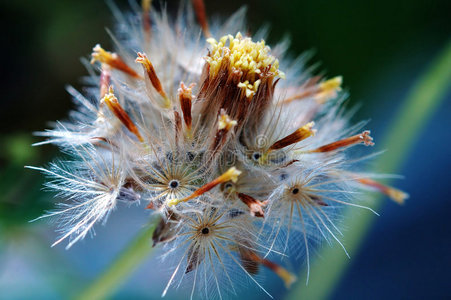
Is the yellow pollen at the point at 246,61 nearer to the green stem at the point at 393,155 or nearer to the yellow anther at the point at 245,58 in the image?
the yellow anther at the point at 245,58

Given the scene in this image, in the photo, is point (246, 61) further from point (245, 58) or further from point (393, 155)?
point (393, 155)

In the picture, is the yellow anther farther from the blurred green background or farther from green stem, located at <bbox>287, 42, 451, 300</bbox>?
green stem, located at <bbox>287, 42, 451, 300</bbox>

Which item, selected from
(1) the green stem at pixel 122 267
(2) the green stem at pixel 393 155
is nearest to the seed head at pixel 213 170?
(1) the green stem at pixel 122 267

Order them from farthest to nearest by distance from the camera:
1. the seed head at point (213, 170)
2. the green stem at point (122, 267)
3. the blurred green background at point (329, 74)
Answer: the blurred green background at point (329, 74) → the green stem at point (122, 267) → the seed head at point (213, 170)

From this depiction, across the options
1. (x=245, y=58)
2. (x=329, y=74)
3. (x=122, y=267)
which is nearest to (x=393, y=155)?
(x=329, y=74)

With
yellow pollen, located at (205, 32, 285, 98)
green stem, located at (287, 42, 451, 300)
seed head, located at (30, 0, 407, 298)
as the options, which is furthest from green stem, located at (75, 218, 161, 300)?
green stem, located at (287, 42, 451, 300)

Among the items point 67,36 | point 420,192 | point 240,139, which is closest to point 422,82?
point 420,192
